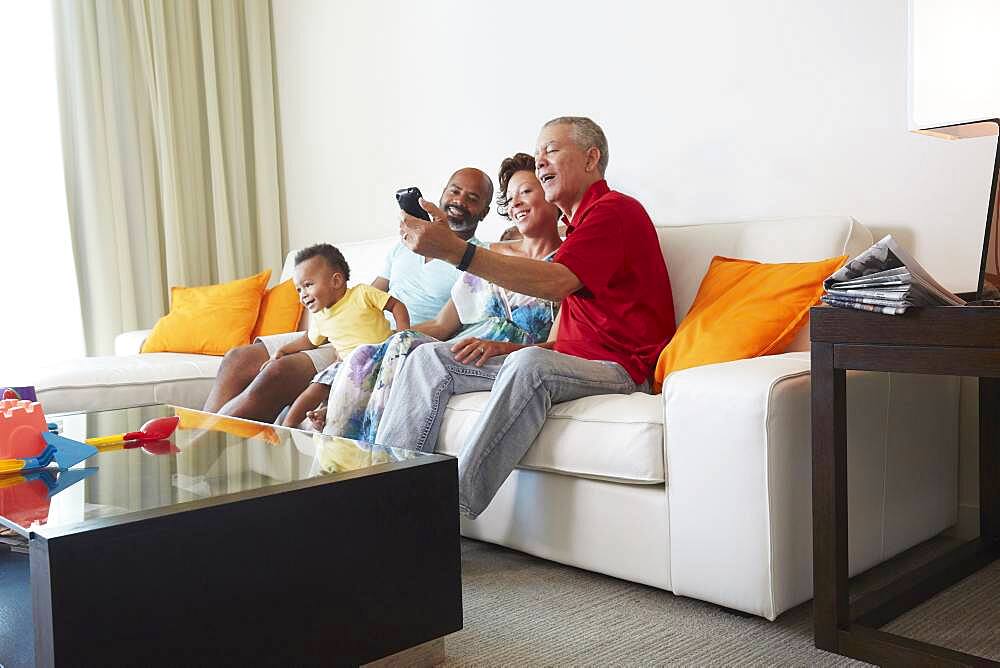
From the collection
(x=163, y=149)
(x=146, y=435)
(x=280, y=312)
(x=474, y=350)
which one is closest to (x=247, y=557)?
(x=146, y=435)

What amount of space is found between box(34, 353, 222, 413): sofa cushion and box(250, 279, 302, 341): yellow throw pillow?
37cm

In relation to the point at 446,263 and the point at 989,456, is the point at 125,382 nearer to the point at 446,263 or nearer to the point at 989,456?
the point at 446,263

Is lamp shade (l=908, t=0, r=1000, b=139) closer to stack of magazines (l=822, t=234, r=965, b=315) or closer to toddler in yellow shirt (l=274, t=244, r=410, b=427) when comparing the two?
stack of magazines (l=822, t=234, r=965, b=315)

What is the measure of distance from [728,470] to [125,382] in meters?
2.12

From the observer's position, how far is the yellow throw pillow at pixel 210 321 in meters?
3.71

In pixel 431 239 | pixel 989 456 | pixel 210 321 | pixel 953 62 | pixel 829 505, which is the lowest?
pixel 989 456

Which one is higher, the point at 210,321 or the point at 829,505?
the point at 210,321

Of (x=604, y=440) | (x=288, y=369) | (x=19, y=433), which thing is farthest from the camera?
(x=288, y=369)

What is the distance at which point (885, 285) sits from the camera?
1539mm

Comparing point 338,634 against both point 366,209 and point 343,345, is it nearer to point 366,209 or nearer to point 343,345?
point 343,345

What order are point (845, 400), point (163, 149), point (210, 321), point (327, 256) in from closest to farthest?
1. point (845, 400)
2. point (327, 256)
3. point (210, 321)
4. point (163, 149)

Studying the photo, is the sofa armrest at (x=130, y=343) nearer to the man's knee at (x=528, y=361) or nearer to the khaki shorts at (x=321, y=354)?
the khaki shorts at (x=321, y=354)

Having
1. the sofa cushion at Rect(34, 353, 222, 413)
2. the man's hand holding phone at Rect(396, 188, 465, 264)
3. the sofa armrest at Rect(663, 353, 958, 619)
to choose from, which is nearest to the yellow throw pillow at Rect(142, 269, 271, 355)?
the sofa cushion at Rect(34, 353, 222, 413)

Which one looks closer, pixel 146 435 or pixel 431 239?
pixel 146 435
